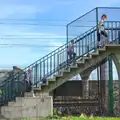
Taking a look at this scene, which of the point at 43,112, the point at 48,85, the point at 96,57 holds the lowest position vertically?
the point at 43,112

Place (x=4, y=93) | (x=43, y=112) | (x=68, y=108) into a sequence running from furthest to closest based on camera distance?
(x=68, y=108) < (x=4, y=93) < (x=43, y=112)

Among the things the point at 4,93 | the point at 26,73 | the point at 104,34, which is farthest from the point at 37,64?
the point at 104,34

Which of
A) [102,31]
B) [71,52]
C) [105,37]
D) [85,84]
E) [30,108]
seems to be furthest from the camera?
[85,84]

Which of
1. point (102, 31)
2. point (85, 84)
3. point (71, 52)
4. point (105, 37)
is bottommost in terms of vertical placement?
point (85, 84)

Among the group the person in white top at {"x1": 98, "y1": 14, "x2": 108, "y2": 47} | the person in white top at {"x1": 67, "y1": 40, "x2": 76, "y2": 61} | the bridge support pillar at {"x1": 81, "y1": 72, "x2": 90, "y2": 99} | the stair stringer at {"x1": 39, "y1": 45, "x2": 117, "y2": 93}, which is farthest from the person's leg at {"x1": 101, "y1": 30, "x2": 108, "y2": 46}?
the bridge support pillar at {"x1": 81, "y1": 72, "x2": 90, "y2": 99}

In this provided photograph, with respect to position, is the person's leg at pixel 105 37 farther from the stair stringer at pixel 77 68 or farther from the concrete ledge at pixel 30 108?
the concrete ledge at pixel 30 108

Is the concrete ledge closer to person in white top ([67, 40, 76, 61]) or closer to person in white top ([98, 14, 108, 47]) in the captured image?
person in white top ([67, 40, 76, 61])

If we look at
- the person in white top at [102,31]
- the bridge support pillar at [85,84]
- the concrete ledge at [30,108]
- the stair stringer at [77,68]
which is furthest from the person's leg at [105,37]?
the concrete ledge at [30,108]

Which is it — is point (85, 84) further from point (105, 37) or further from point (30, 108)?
point (30, 108)

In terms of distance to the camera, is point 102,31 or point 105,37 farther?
point 105,37

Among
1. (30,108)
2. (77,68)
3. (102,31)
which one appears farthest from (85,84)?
(30,108)

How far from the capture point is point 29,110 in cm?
2178

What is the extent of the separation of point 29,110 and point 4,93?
10.0 ft

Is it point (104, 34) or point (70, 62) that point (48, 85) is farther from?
point (104, 34)
